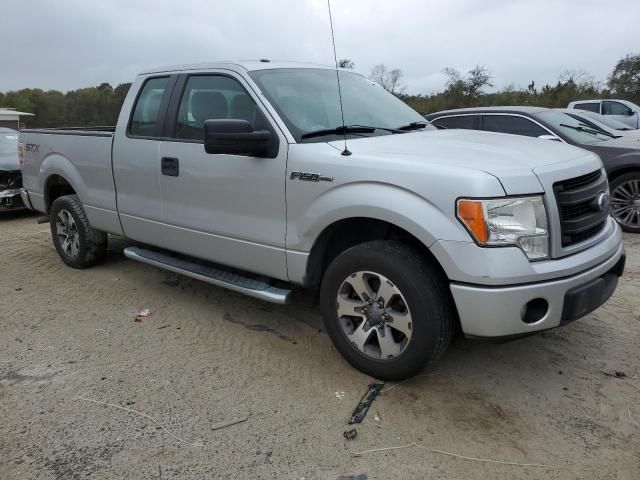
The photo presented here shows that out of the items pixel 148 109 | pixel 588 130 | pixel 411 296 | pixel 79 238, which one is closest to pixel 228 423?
pixel 411 296

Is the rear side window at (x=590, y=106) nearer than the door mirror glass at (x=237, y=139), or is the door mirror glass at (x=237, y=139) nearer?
the door mirror glass at (x=237, y=139)

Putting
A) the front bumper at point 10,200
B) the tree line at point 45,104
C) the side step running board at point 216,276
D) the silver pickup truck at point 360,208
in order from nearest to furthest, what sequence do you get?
the silver pickup truck at point 360,208 < the side step running board at point 216,276 < the front bumper at point 10,200 < the tree line at point 45,104

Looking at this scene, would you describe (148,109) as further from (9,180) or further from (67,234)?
(9,180)

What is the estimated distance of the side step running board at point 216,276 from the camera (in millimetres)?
3676

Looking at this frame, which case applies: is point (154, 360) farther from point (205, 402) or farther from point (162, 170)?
point (162, 170)

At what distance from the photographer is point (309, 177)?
→ 10.9 feet

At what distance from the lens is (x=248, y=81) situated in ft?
12.6

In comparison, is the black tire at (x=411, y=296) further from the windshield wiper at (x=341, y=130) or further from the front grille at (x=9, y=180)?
the front grille at (x=9, y=180)

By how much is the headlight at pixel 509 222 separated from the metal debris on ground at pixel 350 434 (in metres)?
1.15

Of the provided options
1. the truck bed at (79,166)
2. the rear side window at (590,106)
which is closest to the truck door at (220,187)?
the truck bed at (79,166)

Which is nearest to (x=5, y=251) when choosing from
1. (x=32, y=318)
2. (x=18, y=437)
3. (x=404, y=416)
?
(x=32, y=318)

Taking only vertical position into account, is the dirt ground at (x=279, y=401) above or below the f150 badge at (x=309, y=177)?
below

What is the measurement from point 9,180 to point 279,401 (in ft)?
24.8

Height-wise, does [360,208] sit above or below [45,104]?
below
